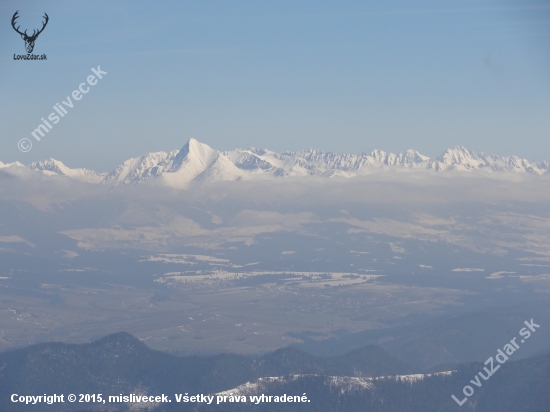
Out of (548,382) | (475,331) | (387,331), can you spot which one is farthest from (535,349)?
(548,382)

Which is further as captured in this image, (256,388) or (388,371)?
(388,371)

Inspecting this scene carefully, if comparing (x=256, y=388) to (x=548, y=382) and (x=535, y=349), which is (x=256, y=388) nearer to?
(x=548, y=382)

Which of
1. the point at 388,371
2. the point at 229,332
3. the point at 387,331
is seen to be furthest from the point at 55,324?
the point at 388,371

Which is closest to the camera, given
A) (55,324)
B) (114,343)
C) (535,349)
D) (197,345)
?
(114,343)

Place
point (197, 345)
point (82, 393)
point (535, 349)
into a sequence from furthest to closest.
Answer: point (197, 345) < point (535, 349) < point (82, 393)

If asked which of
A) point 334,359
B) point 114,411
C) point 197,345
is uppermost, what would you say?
point 197,345

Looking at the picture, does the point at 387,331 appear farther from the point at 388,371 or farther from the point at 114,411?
the point at 114,411

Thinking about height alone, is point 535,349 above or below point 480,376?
above
